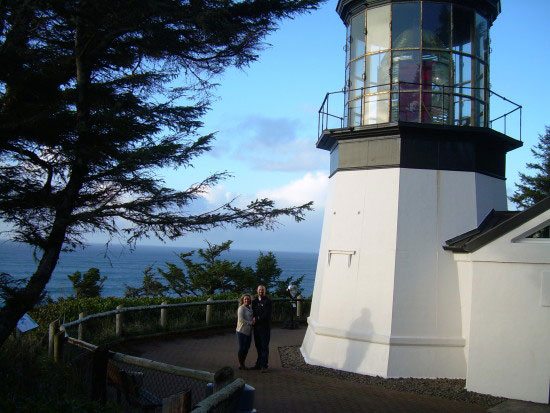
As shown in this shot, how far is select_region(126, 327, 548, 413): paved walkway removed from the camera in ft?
29.0

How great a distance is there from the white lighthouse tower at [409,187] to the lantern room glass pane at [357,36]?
3.2 inches

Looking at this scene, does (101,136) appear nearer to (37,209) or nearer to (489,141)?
(37,209)

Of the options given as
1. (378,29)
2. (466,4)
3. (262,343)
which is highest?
(466,4)

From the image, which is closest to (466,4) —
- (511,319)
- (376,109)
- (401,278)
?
(376,109)

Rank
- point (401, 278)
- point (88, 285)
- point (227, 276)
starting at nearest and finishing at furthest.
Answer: point (401, 278), point (227, 276), point (88, 285)

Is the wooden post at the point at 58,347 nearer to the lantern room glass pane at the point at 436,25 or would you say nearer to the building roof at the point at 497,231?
the building roof at the point at 497,231

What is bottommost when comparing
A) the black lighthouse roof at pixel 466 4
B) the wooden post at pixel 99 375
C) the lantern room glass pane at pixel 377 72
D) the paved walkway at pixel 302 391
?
the paved walkway at pixel 302 391

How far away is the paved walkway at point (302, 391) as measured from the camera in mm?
8852

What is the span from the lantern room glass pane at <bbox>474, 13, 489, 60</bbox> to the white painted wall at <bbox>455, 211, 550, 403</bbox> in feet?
12.5

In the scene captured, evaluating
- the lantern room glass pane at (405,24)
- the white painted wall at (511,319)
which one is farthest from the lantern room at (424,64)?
the white painted wall at (511,319)

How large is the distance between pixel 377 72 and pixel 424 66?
0.87 meters

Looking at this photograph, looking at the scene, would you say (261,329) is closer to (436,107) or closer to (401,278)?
(401,278)

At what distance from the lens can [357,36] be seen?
489 inches

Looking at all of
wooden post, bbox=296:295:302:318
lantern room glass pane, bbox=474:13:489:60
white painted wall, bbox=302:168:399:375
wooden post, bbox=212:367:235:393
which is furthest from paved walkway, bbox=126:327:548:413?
lantern room glass pane, bbox=474:13:489:60
